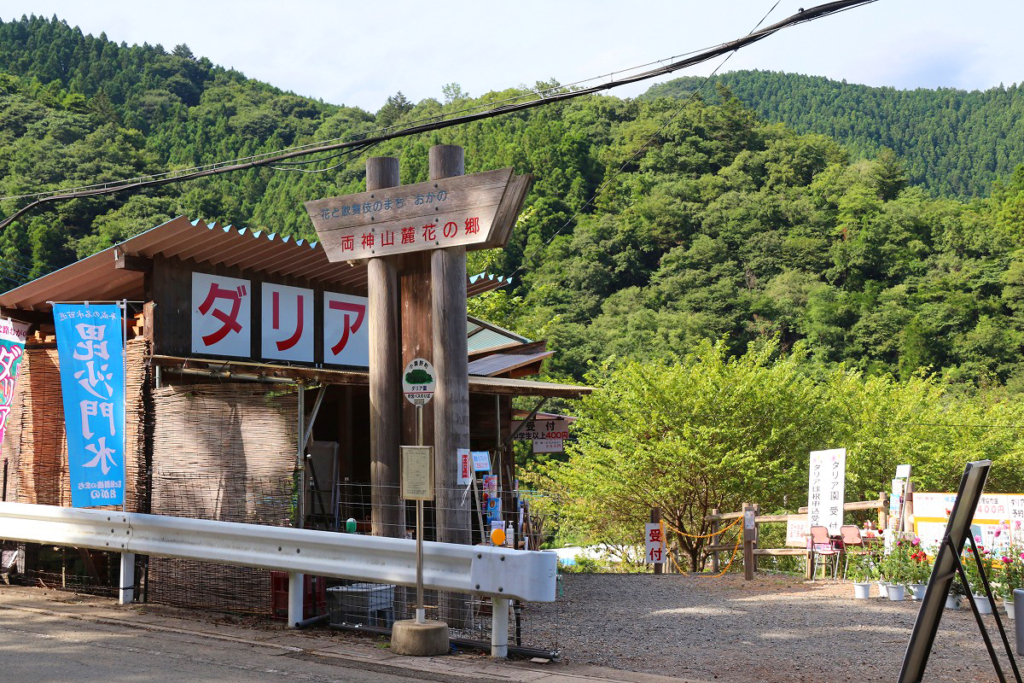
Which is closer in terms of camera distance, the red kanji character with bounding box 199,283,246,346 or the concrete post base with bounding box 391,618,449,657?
the concrete post base with bounding box 391,618,449,657

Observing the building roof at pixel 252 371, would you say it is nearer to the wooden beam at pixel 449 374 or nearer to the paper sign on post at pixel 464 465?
the wooden beam at pixel 449 374

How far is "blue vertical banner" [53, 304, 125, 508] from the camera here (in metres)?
9.51

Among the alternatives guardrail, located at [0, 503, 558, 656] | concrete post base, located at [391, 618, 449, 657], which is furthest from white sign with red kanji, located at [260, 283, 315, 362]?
concrete post base, located at [391, 618, 449, 657]

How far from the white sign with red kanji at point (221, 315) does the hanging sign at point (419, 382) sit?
3.86m

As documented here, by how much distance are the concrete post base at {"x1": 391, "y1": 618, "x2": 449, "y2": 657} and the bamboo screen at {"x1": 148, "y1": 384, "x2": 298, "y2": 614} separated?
6.60ft

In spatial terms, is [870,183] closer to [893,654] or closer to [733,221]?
[733,221]

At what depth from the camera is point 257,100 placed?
10131cm

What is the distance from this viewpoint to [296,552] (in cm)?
812

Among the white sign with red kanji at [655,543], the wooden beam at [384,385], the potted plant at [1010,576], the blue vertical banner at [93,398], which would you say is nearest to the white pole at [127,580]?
the blue vertical banner at [93,398]

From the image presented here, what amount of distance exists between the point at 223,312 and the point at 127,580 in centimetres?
364

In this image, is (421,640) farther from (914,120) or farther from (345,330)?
(914,120)

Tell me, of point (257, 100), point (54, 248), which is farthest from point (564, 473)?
point (257, 100)

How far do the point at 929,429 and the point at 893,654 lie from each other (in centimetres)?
3034

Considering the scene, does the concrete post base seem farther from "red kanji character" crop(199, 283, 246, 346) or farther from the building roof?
"red kanji character" crop(199, 283, 246, 346)
